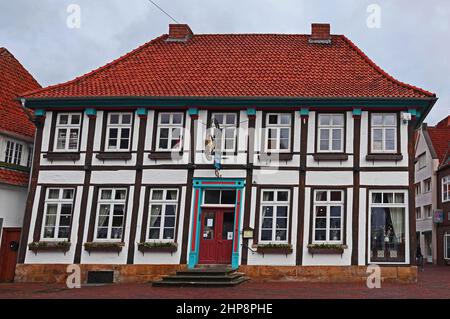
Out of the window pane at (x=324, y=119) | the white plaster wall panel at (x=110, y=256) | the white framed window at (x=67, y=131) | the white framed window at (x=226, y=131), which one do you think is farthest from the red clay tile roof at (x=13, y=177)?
the window pane at (x=324, y=119)

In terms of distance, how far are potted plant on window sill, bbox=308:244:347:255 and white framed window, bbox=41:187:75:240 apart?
8804mm

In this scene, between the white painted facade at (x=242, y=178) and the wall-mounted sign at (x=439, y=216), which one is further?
the wall-mounted sign at (x=439, y=216)

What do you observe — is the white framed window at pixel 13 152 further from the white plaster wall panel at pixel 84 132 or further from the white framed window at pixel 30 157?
the white plaster wall panel at pixel 84 132

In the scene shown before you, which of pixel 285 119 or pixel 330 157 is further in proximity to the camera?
pixel 285 119

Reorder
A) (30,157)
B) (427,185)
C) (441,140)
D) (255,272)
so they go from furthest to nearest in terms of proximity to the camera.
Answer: (441,140), (427,185), (30,157), (255,272)

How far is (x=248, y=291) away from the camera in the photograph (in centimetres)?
1477

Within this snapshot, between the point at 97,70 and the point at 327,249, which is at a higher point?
the point at 97,70

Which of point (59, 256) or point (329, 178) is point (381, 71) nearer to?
point (329, 178)

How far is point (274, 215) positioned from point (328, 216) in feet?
6.11

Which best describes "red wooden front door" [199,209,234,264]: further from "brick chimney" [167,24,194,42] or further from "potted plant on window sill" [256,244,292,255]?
"brick chimney" [167,24,194,42]

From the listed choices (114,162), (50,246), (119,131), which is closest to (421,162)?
(119,131)

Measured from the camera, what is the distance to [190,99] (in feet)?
61.8

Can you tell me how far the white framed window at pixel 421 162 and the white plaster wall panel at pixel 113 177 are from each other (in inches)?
1082

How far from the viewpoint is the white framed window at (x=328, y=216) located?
58.9 feet
